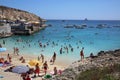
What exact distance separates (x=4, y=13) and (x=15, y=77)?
108658 mm

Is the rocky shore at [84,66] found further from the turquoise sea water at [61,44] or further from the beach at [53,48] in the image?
the turquoise sea water at [61,44]

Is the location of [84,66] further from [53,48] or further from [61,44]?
[61,44]

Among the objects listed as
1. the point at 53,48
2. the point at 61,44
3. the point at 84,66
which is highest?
the point at 84,66

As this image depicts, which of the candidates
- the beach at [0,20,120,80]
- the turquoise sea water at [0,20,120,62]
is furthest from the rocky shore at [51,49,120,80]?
the turquoise sea water at [0,20,120,62]

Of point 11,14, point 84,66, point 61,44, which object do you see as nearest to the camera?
point 84,66

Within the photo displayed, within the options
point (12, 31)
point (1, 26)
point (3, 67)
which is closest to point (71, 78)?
point (3, 67)

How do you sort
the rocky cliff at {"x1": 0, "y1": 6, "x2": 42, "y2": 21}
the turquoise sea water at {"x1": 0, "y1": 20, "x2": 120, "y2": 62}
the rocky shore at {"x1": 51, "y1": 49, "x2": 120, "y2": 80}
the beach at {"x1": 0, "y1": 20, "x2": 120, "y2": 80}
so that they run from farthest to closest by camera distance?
the rocky cliff at {"x1": 0, "y1": 6, "x2": 42, "y2": 21} → the turquoise sea water at {"x1": 0, "y1": 20, "x2": 120, "y2": 62} → the beach at {"x1": 0, "y1": 20, "x2": 120, "y2": 80} → the rocky shore at {"x1": 51, "y1": 49, "x2": 120, "y2": 80}

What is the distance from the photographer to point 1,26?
208ft

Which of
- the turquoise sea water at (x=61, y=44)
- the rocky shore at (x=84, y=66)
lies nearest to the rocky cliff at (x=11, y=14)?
the turquoise sea water at (x=61, y=44)

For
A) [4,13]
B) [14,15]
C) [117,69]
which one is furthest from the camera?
[14,15]

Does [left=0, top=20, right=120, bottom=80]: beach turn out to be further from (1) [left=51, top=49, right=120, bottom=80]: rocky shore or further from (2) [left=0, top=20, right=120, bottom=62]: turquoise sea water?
(1) [left=51, top=49, right=120, bottom=80]: rocky shore

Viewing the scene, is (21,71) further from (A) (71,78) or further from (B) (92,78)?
(B) (92,78)

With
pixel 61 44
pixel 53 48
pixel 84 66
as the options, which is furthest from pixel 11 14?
pixel 84 66

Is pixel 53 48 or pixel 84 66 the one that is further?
pixel 53 48
